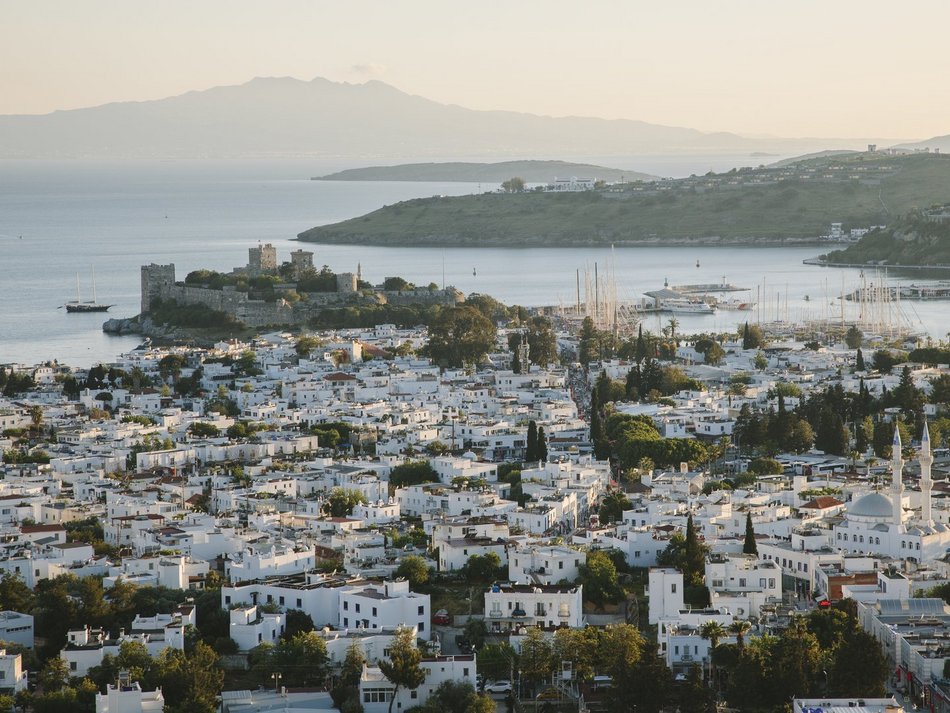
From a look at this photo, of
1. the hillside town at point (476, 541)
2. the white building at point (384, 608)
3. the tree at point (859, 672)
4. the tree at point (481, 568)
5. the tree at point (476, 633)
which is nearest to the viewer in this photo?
the tree at point (859, 672)

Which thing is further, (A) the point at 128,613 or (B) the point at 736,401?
(B) the point at 736,401

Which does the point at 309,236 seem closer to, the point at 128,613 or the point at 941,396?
the point at 941,396

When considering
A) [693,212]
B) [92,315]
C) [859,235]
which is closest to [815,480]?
[92,315]

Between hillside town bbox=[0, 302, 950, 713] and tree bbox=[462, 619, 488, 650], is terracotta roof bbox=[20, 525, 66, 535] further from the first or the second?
tree bbox=[462, 619, 488, 650]

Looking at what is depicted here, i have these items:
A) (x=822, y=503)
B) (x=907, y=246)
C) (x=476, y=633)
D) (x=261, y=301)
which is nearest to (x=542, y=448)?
(x=822, y=503)

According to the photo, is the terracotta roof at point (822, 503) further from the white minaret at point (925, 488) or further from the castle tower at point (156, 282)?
the castle tower at point (156, 282)

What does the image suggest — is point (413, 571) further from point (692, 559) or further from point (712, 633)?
point (712, 633)

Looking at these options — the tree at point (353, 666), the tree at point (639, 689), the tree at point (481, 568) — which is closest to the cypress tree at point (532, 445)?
the tree at point (481, 568)

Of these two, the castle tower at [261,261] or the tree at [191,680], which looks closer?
the tree at [191,680]

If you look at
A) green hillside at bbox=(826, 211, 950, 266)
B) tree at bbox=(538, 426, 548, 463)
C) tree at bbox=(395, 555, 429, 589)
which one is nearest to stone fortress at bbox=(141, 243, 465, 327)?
tree at bbox=(538, 426, 548, 463)
